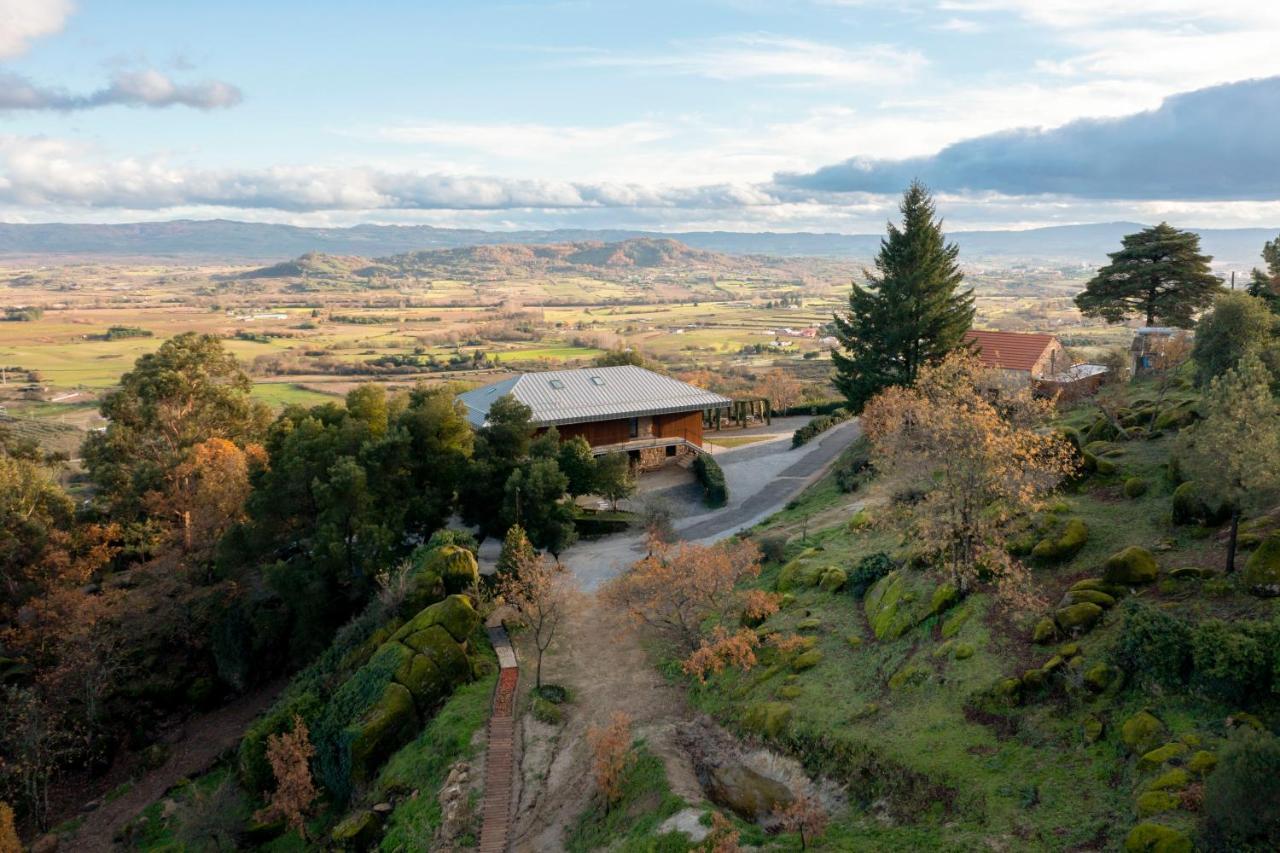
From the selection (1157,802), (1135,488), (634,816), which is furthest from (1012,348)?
(634,816)

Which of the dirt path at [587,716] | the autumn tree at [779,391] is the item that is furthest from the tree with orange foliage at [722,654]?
the autumn tree at [779,391]

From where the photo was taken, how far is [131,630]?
3341 cm

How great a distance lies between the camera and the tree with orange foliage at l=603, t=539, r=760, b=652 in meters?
23.4

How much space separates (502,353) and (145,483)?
79.3 metres

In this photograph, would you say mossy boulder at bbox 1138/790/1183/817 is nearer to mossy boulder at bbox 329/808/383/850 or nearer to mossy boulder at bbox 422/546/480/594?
mossy boulder at bbox 329/808/383/850

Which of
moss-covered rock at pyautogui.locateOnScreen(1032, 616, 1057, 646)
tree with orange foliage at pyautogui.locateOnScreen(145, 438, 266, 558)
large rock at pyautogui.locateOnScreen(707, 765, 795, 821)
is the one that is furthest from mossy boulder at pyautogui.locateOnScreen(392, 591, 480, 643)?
moss-covered rock at pyautogui.locateOnScreen(1032, 616, 1057, 646)

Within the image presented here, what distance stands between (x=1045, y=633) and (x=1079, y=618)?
2.69 ft

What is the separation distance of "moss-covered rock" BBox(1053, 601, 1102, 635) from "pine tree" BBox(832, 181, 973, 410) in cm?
2224

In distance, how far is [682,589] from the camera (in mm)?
23562

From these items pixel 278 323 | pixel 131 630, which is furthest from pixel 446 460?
pixel 278 323

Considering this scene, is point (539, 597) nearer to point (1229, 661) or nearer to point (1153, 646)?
point (1153, 646)

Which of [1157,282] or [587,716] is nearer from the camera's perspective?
[587,716]

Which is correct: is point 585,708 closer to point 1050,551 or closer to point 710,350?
point 1050,551

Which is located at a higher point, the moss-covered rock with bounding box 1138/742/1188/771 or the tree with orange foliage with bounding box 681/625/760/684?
the moss-covered rock with bounding box 1138/742/1188/771
